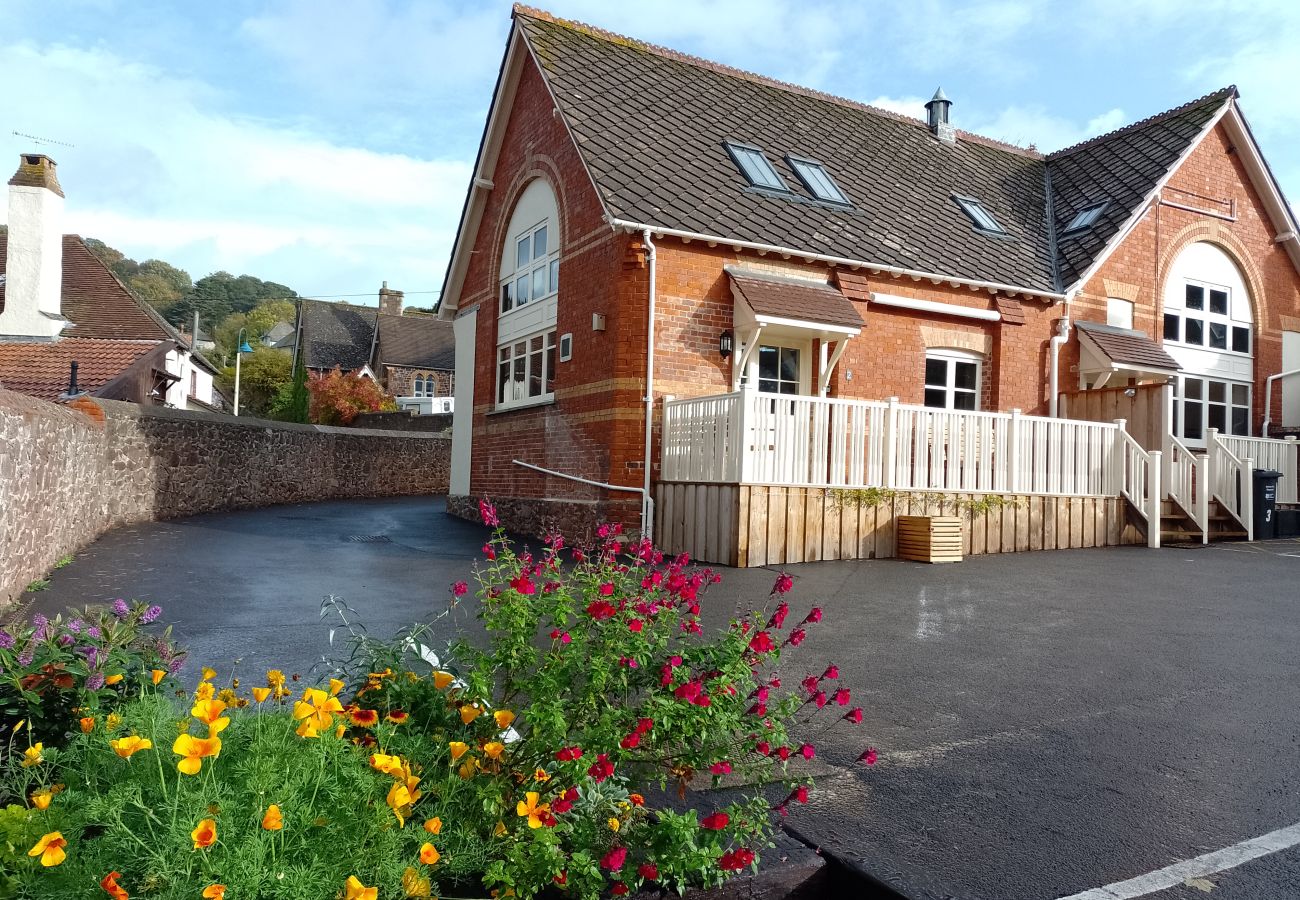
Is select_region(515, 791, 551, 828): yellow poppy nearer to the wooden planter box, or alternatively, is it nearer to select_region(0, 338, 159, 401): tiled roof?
the wooden planter box

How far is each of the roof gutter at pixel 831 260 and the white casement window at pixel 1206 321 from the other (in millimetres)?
4020

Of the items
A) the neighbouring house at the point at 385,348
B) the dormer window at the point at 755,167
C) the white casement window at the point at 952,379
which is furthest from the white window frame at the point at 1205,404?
the neighbouring house at the point at 385,348

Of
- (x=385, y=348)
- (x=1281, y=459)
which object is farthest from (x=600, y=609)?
(x=385, y=348)

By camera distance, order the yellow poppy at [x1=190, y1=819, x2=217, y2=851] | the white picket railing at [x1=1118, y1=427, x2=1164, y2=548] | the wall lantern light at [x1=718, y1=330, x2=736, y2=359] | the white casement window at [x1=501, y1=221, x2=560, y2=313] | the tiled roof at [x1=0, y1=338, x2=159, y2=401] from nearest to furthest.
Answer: the yellow poppy at [x1=190, y1=819, x2=217, y2=851]
the wall lantern light at [x1=718, y1=330, x2=736, y2=359]
the white picket railing at [x1=1118, y1=427, x2=1164, y2=548]
the white casement window at [x1=501, y1=221, x2=560, y2=313]
the tiled roof at [x1=0, y1=338, x2=159, y2=401]

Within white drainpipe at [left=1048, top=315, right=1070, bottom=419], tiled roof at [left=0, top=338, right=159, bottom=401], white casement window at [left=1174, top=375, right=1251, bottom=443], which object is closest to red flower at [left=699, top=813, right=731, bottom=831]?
white drainpipe at [left=1048, top=315, right=1070, bottom=419]

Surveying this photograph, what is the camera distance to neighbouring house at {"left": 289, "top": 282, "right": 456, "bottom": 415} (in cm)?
5322

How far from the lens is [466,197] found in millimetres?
19484

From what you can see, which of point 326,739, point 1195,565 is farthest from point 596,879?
point 1195,565

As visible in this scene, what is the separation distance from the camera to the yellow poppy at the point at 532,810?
281 centimetres

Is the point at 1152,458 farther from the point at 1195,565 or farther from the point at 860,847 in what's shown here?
the point at 860,847

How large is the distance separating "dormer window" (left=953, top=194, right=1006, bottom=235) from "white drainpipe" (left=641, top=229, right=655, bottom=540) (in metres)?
7.70

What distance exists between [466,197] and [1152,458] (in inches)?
530

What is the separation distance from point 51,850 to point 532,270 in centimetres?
1558

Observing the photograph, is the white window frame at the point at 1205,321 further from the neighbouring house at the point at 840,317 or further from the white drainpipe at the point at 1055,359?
the white drainpipe at the point at 1055,359
